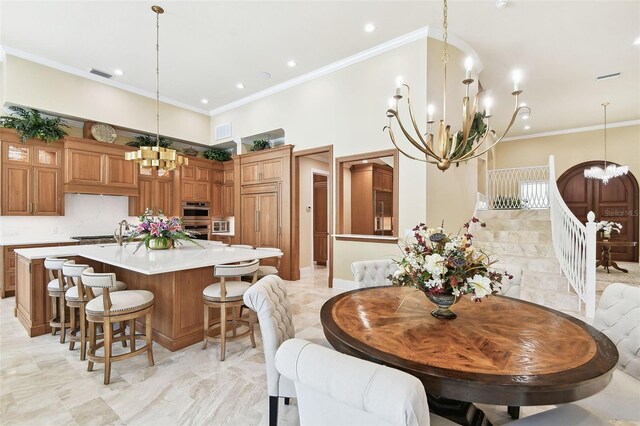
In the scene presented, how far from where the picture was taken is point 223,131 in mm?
7008

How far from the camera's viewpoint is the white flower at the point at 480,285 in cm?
140

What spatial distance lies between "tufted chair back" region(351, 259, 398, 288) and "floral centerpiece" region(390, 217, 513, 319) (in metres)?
0.93

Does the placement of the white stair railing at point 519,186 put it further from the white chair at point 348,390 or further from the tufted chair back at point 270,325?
the white chair at point 348,390

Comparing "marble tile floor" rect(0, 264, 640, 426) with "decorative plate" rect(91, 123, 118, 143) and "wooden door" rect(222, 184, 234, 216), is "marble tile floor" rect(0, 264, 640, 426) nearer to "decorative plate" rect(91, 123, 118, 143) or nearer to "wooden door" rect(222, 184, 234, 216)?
"decorative plate" rect(91, 123, 118, 143)

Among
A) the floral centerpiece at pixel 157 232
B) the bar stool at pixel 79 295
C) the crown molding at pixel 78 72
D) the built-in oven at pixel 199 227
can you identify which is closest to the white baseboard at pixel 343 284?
the floral centerpiece at pixel 157 232

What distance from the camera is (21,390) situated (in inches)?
84.3

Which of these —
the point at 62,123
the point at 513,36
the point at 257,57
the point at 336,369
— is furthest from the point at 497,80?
the point at 62,123

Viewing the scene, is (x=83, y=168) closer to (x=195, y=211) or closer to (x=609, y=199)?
(x=195, y=211)

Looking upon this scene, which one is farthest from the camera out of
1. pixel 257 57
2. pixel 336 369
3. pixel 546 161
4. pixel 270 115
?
pixel 546 161

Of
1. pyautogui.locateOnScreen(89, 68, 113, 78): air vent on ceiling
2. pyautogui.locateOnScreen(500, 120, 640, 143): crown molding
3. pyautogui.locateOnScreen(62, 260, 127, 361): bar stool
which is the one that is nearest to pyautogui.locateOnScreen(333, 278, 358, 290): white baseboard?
pyautogui.locateOnScreen(62, 260, 127, 361): bar stool

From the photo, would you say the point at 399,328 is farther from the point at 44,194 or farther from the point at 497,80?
the point at 44,194

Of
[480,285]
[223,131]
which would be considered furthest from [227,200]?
[480,285]

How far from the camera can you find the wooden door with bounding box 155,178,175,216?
628 cm

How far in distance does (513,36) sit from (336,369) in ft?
16.9
